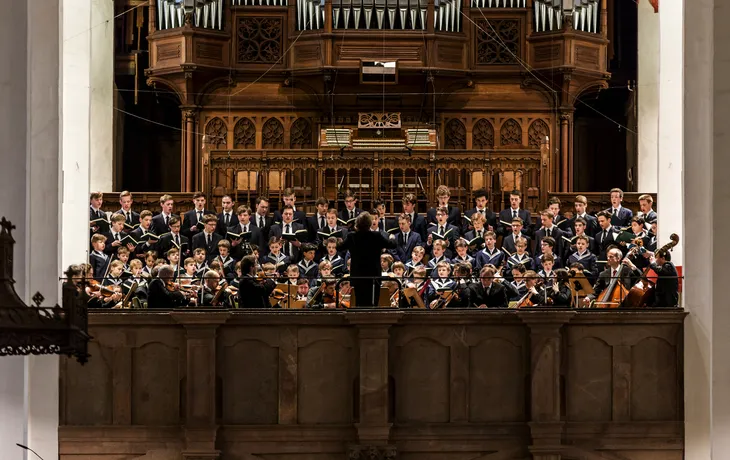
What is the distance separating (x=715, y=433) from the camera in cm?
1230

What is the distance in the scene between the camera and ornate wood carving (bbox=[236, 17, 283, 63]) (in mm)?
18547

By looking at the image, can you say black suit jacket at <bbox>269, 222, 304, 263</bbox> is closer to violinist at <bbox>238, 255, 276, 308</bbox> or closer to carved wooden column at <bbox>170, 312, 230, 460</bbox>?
violinist at <bbox>238, 255, 276, 308</bbox>

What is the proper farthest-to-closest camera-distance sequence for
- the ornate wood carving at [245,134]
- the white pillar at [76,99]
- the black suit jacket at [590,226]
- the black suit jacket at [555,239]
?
the ornate wood carving at [245,134], the white pillar at [76,99], the black suit jacket at [590,226], the black suit jacket at [555,239]

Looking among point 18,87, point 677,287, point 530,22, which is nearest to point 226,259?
point 18,87

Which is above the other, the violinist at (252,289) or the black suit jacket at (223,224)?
the black suit jacket at (223,224)

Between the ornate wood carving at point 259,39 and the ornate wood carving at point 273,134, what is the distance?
763 millimetres

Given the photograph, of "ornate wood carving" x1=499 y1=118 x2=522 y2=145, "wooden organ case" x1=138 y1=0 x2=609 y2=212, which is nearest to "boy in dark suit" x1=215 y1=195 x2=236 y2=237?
"wooden organ case" x1=138 y1=0 x2=609 y2=212

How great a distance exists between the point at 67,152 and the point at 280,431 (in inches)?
208

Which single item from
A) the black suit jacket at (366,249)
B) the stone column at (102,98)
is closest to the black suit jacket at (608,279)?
the black suit jacket at (366,249)

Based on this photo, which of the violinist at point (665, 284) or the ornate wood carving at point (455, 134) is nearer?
the violinist at point (665, 284)

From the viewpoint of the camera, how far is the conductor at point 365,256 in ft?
40.4

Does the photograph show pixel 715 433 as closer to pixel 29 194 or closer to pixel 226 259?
pixel 226 259

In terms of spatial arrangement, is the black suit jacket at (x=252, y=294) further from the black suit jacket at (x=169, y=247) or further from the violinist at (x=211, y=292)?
the black suit jacket at (x=169, y=247)

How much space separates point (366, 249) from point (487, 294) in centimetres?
118
